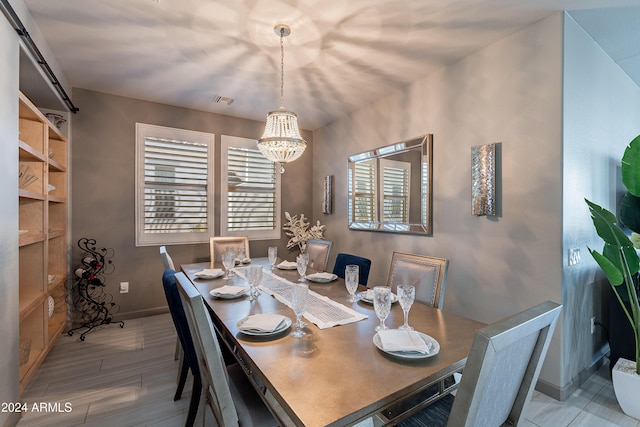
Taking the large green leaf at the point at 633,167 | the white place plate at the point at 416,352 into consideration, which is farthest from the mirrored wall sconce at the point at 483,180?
the white place plate at the point at 416,352

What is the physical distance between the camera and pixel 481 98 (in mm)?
2521

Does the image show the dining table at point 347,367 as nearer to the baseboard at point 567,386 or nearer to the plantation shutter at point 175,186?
the baseboard at point 567,386

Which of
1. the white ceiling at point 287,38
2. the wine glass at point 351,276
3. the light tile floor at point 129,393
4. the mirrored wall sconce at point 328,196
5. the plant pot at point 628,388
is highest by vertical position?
the white ceiling at point 287,38

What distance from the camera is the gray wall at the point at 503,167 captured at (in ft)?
6.87

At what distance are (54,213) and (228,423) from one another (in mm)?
3390

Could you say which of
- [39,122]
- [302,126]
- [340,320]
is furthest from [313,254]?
[39,122]

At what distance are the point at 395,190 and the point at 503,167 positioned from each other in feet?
3.91

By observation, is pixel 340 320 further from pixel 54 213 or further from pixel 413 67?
pixel 54 213

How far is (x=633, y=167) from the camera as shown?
187cm

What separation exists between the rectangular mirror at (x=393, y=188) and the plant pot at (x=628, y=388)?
161cm

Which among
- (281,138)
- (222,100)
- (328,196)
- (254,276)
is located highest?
(222,100)

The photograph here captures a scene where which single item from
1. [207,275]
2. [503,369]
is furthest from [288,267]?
[503,369]

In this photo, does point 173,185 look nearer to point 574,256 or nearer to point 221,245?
point 221,245

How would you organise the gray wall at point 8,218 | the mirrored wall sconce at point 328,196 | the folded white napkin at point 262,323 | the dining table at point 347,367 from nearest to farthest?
the dining table at point 347,367 → the folded white napkin at point 262,323 → the gray wall at point 8,218 → the mirrored wall sconce at point 328,196
